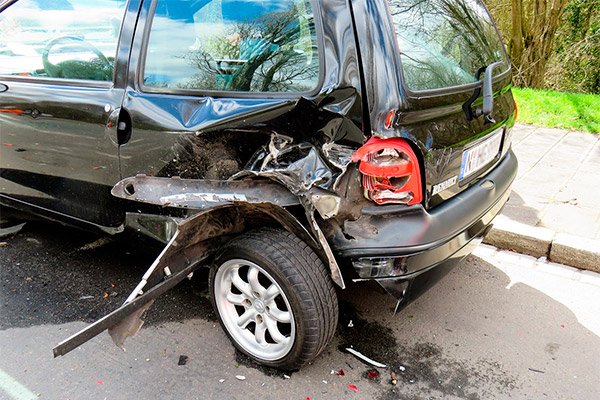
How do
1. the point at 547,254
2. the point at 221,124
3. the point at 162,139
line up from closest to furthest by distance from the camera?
the point at 221,124
the point at 162,139
the point at 547,254

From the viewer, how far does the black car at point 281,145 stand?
216cm

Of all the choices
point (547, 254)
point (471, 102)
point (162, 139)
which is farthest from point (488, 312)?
point (162, 139)

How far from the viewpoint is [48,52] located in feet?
10.3

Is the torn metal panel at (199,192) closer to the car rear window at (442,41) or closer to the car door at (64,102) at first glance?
the car door at (64,102)

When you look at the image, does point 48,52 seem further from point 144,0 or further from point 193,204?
point 193,204

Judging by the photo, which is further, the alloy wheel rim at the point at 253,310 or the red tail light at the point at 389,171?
the alloy wheel rim at the point at 253,310

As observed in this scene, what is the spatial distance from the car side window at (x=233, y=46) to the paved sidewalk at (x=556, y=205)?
7.63ft

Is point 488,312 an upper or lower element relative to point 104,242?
lower

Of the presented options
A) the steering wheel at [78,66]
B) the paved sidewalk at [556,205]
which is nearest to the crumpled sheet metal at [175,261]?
the steering wheel at [78,66]

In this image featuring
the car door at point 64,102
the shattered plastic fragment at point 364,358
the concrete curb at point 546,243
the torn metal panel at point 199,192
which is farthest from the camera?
the concrete curb at point 546,243

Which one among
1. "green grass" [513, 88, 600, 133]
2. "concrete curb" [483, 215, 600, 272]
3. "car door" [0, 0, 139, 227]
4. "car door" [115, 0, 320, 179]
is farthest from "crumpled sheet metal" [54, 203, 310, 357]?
"green grass" [513, 88, 600, 133]

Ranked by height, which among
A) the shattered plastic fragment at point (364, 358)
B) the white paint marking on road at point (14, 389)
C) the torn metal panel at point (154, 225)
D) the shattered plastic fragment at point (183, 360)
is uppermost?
the torn metal panel at point (154, 225)

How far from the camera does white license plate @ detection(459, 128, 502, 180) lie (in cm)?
253

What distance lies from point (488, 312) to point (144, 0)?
263cm
